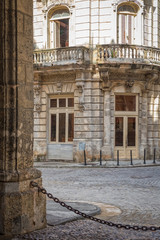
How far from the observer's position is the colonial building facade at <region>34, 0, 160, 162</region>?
72.4ft

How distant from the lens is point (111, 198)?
10.3 metres

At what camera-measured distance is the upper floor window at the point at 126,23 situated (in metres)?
23.0

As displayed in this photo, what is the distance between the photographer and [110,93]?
889 inches

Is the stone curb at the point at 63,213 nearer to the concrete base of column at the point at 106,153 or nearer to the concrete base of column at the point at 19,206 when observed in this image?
the concrete base of column at the point at 19,206

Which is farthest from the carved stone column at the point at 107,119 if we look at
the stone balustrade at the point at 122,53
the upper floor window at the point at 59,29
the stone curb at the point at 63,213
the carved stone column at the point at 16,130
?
the carved stone column at the point at 16,130

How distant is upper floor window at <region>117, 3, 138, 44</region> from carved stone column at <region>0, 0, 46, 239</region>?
56.1 ft

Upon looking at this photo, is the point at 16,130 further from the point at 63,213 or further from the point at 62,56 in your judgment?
the point at 62,56

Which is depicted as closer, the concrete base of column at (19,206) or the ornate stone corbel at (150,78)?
the concrete base of column at (19,206)

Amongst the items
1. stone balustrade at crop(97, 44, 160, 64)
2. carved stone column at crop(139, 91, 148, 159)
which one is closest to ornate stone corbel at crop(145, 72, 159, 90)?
carved stone column at crop(139, 91, 148, 159)

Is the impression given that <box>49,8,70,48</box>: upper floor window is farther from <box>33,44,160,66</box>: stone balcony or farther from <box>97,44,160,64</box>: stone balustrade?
<box>97,44,160,64</box>: stone balustrade

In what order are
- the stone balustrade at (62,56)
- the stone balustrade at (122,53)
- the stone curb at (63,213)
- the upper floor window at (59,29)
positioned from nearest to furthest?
the stone curb at (63,213) → the stone balustrade at (122,53) → the stone balustrade at (62,56) → the upper floor window at (59,29)

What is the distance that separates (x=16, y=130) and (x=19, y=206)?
1.15 metres

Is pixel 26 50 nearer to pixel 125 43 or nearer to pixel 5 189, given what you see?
pixel 5 189

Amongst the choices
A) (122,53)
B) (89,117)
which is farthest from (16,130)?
(122,53)
